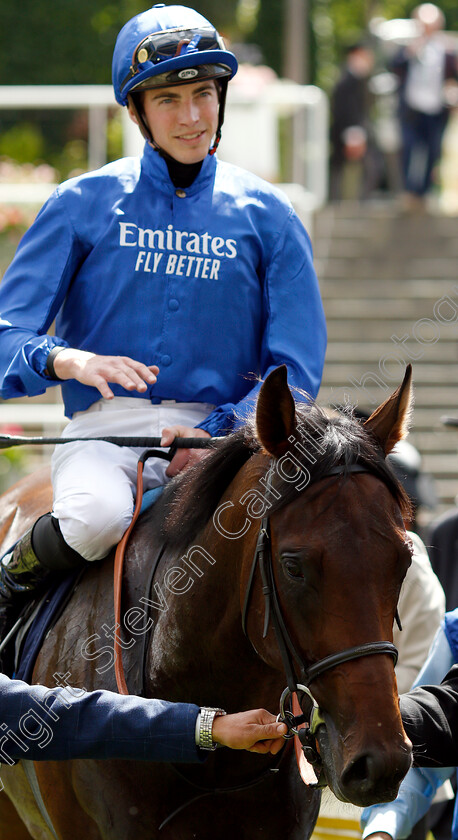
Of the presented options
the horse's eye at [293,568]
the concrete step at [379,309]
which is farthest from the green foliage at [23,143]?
the horse's eye at [293,568]

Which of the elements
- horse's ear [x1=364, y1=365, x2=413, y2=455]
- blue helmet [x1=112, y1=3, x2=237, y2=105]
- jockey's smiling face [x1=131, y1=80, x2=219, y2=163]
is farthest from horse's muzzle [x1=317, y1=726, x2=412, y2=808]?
blue helmet [x1=112, y1=3, x2=237, y2=105]

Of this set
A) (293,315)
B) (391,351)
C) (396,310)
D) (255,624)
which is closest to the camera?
(255,624)

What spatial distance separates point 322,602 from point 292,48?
776 inches

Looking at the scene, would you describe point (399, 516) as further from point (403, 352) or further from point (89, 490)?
point (403, 352)

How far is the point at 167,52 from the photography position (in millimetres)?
3369

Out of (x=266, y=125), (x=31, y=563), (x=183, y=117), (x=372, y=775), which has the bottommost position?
(x=266, y=125)

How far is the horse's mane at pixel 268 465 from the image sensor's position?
2.54 metres

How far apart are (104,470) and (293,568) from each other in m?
1.01

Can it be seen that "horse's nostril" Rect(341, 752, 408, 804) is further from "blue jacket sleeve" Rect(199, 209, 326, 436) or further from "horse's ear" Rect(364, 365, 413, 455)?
"blue jacket sleeve" Rect(199, 209, 326, 436)

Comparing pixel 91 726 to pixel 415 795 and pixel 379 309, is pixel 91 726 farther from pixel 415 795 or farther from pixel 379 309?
pixel 379 309

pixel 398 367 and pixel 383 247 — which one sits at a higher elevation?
pixel 383 247

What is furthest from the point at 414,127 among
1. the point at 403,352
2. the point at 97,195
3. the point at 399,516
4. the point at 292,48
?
the point at 399,516

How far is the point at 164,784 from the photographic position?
2.84 meters

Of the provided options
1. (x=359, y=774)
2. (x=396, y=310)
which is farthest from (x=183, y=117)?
(x=396, y=310)
